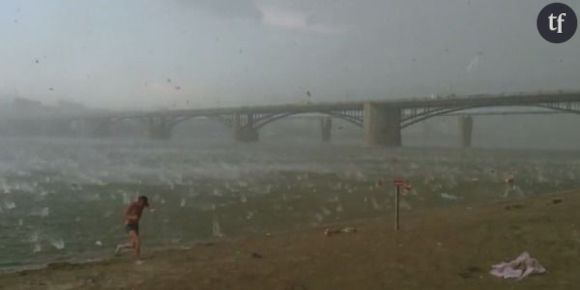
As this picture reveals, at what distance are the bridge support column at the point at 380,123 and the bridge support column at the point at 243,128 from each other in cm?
2539

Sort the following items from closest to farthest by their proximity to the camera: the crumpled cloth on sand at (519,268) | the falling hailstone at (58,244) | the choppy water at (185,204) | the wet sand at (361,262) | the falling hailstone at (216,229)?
the crumpled cloth on sand at (519,268) < the wet sand at (361,262) < the falling hailstone at (58,244) < the choppy water at (185,204) < the falling hailstone at (216,229)

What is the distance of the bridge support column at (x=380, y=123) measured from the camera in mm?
113375

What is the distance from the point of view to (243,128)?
5133 inches

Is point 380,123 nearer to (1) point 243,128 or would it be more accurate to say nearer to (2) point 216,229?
(1) point 243,128

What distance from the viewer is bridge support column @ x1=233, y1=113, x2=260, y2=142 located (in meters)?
129

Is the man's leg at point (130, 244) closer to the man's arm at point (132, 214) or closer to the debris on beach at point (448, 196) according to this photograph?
the man's arm at point (132, 214)

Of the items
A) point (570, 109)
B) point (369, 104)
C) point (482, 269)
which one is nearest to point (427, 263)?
point (482, 269)

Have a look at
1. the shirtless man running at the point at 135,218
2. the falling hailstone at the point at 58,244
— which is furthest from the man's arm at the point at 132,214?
the falling hailstone at the point at 58,244

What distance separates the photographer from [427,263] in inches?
442

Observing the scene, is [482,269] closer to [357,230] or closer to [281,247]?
[281,247]

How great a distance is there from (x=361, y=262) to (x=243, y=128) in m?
119

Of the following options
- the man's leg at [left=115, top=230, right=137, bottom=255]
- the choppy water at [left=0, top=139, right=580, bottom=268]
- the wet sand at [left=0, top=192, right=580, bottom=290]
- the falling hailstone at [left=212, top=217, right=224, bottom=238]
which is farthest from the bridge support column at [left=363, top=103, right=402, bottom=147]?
the man's leg at [left=115, top=230, right=137, bottom=255]

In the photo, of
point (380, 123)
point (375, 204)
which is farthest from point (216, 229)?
point (380, 123)

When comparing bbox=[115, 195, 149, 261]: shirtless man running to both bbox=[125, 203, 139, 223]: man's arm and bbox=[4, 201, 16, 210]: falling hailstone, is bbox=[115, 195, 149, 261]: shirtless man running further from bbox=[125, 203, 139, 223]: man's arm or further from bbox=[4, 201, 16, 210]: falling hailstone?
bbox=[4, 201, 16, 210]: falling hailstone
